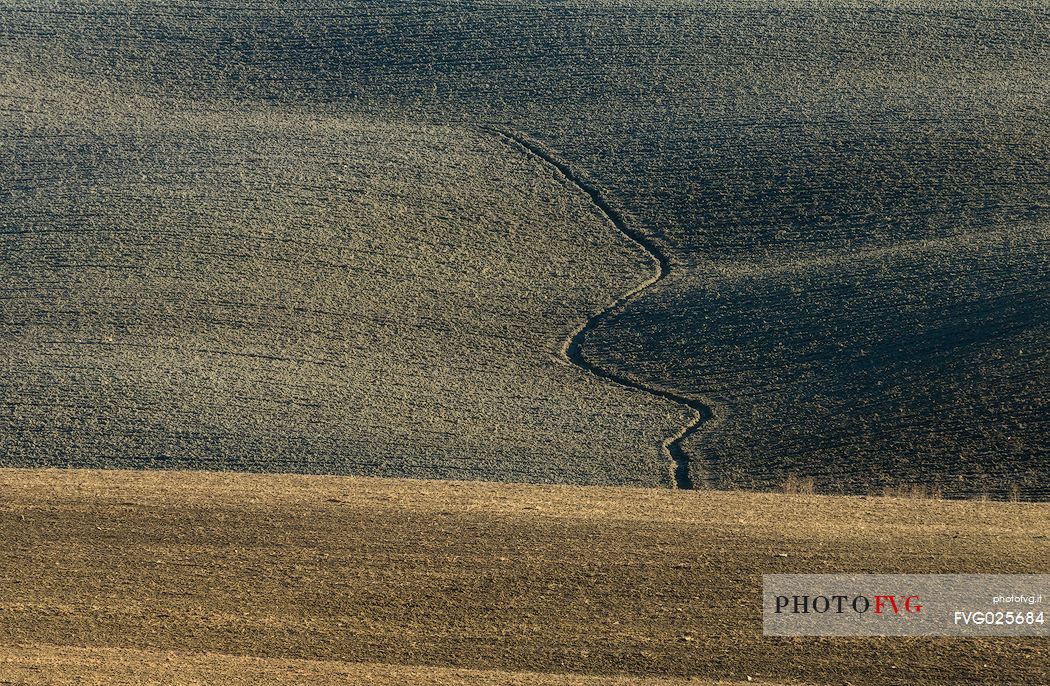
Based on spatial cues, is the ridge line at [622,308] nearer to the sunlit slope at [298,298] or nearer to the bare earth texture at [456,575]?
the sunlit slope at [298,298]

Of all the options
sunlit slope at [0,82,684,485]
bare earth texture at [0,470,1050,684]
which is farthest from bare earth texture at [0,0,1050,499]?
bare earth texture at [0,470,1050,684]

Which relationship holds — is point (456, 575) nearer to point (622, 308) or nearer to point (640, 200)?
point (622, 308)

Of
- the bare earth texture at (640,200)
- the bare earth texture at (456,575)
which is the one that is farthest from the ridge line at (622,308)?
the bare earth texture at (456,575)

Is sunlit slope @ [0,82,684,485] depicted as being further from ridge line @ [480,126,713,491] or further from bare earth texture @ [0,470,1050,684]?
bare earth texture @ [0,470,1050,684]

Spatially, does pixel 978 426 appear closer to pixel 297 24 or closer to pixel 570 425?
pixel 570 425

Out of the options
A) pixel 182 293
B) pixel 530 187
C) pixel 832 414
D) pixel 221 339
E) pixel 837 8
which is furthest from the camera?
pixel 837 8

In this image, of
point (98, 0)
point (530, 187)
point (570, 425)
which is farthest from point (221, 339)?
point (98, 0)
